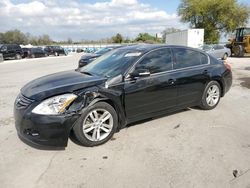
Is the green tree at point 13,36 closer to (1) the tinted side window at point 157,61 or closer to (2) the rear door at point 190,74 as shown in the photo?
(2) the rear door at point 190,74

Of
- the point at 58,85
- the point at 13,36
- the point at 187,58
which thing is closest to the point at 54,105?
the point at 58,85

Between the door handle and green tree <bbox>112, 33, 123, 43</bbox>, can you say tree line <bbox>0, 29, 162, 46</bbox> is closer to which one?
green tree <bbox>112, 33, 123, 43</bbox>

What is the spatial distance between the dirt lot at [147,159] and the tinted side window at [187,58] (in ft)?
3.83

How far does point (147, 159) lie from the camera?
11.2 ft

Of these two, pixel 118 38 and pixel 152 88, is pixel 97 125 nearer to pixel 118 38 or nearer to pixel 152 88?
pixel 152 88

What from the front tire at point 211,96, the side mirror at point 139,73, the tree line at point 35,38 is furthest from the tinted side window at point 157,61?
the tree line at point 35,38

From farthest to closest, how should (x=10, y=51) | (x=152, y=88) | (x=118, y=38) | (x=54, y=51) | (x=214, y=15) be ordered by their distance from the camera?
(x=118, y=38) < (x=214, y=15) < (x=54, y=51) < (x=10, y=51) < (x=152, y=88)

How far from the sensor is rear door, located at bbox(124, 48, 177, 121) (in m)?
4.11

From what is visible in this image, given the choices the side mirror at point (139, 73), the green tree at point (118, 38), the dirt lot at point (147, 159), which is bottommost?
the dirt lot at point (147, 159)

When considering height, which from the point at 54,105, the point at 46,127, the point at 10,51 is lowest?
the point at 46,127

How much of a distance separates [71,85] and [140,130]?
1526mm

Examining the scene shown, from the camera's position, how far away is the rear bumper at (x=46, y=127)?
3381mm

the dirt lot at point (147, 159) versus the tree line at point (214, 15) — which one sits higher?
the tree line at point (214, 15)

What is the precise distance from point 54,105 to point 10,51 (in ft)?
89.0
